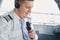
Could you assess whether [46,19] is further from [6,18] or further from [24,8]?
[6,18]

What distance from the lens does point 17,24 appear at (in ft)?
4.23

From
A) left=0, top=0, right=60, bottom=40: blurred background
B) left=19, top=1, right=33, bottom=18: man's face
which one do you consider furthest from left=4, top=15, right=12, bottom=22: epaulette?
left=0, top=0, right=60, bottom=40: blurred background

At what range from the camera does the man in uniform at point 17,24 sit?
1.19m

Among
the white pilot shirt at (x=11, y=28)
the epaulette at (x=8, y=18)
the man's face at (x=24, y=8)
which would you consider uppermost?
the man's face at (x=24, y=8)

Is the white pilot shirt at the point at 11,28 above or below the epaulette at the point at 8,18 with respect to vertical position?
below

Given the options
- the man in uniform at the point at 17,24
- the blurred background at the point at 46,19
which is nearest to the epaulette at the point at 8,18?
the man in uniform at the point at 17,24

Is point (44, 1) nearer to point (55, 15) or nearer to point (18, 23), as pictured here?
point (55, 15)

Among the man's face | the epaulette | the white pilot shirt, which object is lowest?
the white pilot shirt

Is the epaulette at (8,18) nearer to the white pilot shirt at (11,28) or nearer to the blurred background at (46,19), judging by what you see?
the white pilot shirt at (11,28)

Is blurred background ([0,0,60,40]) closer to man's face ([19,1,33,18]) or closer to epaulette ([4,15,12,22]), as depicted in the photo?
man's face ([19,1,33,18])

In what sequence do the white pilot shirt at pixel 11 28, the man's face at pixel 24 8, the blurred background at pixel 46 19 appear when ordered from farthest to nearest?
the blurred background at pixel 46 19, the man's face at pixel 24 8, the white pilot shirt at pixel 11 28

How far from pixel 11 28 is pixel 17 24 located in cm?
6

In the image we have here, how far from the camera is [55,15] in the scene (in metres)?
1.66

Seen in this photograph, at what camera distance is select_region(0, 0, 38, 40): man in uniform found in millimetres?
1191
